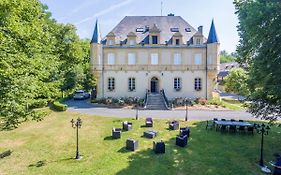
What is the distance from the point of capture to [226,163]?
13.4 m

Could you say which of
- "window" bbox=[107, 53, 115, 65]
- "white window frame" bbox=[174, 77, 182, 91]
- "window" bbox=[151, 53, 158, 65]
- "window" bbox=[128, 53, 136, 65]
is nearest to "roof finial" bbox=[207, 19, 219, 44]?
"white window frame" bbox=[174, 77, 182, 91]

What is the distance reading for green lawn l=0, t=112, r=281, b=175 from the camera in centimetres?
1265

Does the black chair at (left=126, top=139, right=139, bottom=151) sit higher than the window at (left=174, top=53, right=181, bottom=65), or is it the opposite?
the window at (left=174, top=53, right=181, bottom=65)

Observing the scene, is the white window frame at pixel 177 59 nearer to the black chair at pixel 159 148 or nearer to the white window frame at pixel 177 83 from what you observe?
the white window frame at pixel 177 83

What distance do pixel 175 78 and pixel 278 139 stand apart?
18.6 meters

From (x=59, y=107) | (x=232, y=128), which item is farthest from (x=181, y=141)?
(x=59, y=107)

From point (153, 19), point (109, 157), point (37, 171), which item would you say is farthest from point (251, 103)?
point (153, 19)

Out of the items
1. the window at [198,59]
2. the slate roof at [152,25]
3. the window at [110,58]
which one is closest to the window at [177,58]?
the slate roof at [152,25]

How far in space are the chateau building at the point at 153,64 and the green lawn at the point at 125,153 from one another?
14.2 metres

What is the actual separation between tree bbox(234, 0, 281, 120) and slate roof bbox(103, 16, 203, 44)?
2090 cm

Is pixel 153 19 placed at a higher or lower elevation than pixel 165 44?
higher

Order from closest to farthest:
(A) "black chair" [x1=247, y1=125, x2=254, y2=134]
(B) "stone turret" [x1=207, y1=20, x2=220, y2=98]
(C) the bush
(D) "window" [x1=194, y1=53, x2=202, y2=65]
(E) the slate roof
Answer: (A) "black chair" [x1=247, y1=125, x2=254, y2=134], (C) the bush, (B) "stone turret" [x1=207, y1=20, x2=220, y2=98], (D) "window" [x1=194, y1=53, x2=202, y2=65], (E) the slate roof

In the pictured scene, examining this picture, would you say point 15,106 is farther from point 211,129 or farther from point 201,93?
point 201,93

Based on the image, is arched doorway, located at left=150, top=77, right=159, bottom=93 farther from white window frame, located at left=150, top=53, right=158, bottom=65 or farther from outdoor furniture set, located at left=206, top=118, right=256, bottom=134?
outdoor furniture set, located at left=206, top=118, right=256, bottom=134
